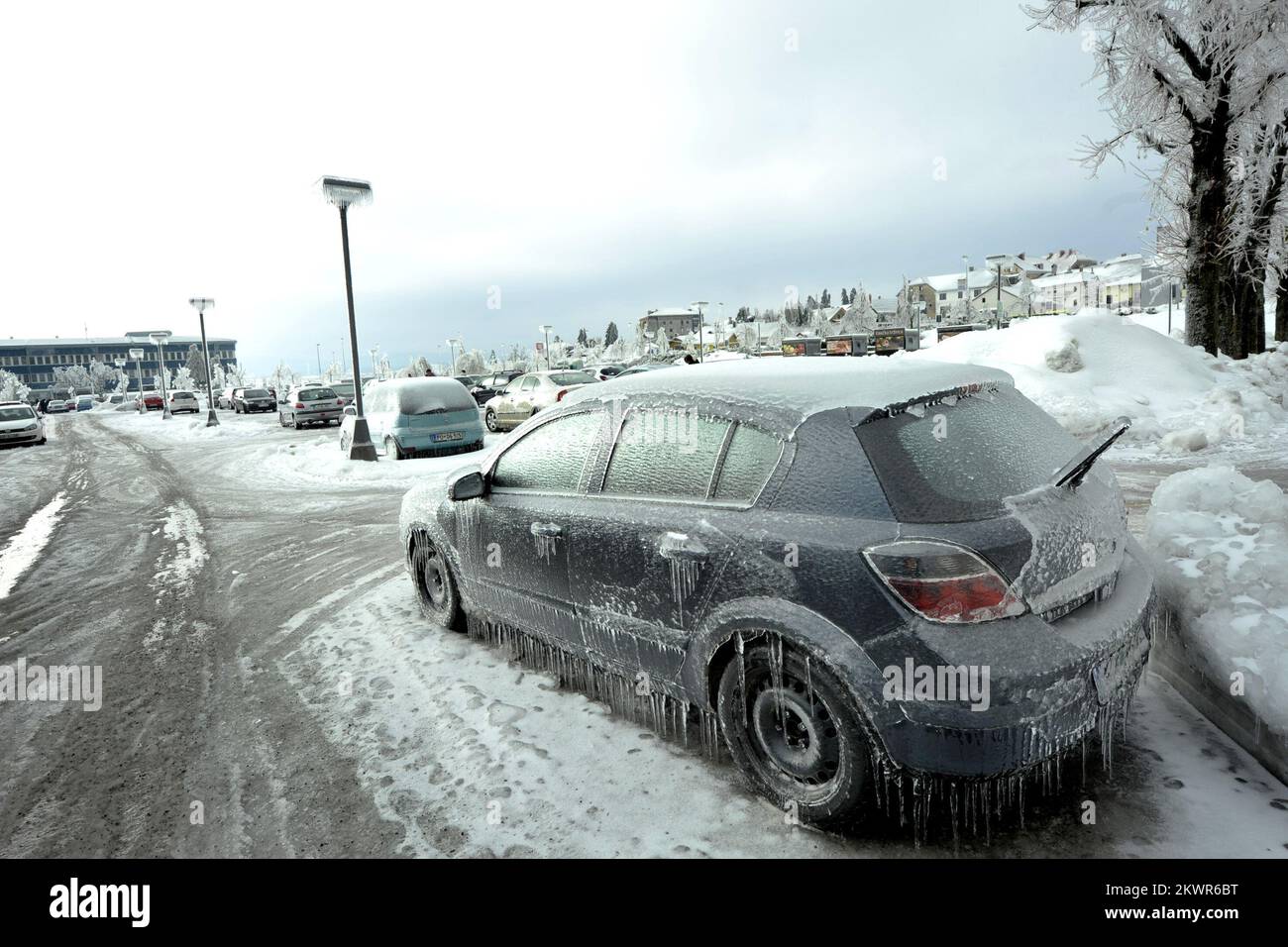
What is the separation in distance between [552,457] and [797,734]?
1.98 meters

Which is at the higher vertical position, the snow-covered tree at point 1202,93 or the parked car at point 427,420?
the snow-covered tree at point 1202,93

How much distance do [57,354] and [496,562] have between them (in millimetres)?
198764

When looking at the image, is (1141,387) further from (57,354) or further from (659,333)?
(57,354)

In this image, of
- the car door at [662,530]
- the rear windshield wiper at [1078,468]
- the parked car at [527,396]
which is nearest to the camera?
the rear windshield wiper at [1078,468]

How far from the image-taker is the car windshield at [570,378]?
70.7 feet

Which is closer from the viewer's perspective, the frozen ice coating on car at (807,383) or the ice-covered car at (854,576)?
the ice-covered car at (854,576)

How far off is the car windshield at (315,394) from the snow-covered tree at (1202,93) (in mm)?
24921

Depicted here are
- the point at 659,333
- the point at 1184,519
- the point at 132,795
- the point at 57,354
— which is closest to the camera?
the point at 132,795

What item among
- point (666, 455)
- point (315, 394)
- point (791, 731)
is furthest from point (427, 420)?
point (315, 394)

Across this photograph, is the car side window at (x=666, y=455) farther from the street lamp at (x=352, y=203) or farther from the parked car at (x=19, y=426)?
the parked car at (x=19, y=426)

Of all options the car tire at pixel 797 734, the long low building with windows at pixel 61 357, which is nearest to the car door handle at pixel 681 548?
the car tire at pixel 797 734
